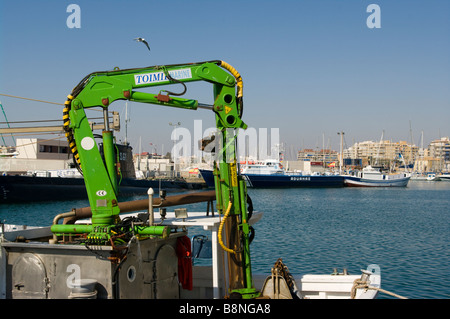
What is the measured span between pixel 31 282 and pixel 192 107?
15.5 feet

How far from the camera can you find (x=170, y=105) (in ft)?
33.0

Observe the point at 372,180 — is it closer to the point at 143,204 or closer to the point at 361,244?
the point at 361,244

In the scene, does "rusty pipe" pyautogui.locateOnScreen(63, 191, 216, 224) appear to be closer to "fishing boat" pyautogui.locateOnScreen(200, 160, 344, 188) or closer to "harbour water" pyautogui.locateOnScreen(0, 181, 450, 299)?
"harbour water" pyautogui.locateOnScreen(0, 181, 450, 299)

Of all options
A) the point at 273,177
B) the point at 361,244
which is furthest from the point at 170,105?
the point at 273,177

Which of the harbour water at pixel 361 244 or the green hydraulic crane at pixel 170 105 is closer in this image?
the green hydraulic crane at pixel 170 105

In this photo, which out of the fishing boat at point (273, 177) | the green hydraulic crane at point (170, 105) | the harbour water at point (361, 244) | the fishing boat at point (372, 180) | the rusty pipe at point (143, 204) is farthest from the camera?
the fishing boat at point (372, 180)

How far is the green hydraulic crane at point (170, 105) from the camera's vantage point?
9703 millimetres

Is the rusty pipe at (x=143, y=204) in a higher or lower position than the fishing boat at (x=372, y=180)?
higher

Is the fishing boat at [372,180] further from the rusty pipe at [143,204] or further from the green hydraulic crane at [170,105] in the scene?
the green hydraulic crane at [170,105]

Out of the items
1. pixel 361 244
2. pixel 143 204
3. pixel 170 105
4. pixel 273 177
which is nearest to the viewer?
pixel 170 105

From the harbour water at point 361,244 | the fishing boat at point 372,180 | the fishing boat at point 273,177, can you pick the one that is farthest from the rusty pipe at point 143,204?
the fishing boat at point 372,180

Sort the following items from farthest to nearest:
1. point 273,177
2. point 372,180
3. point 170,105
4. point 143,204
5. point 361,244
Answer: point 372,180 < point 273,177 < point 361,244 < point 143,204 < point 170,105

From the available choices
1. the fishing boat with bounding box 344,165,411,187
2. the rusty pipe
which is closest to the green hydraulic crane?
the rusty pipe
